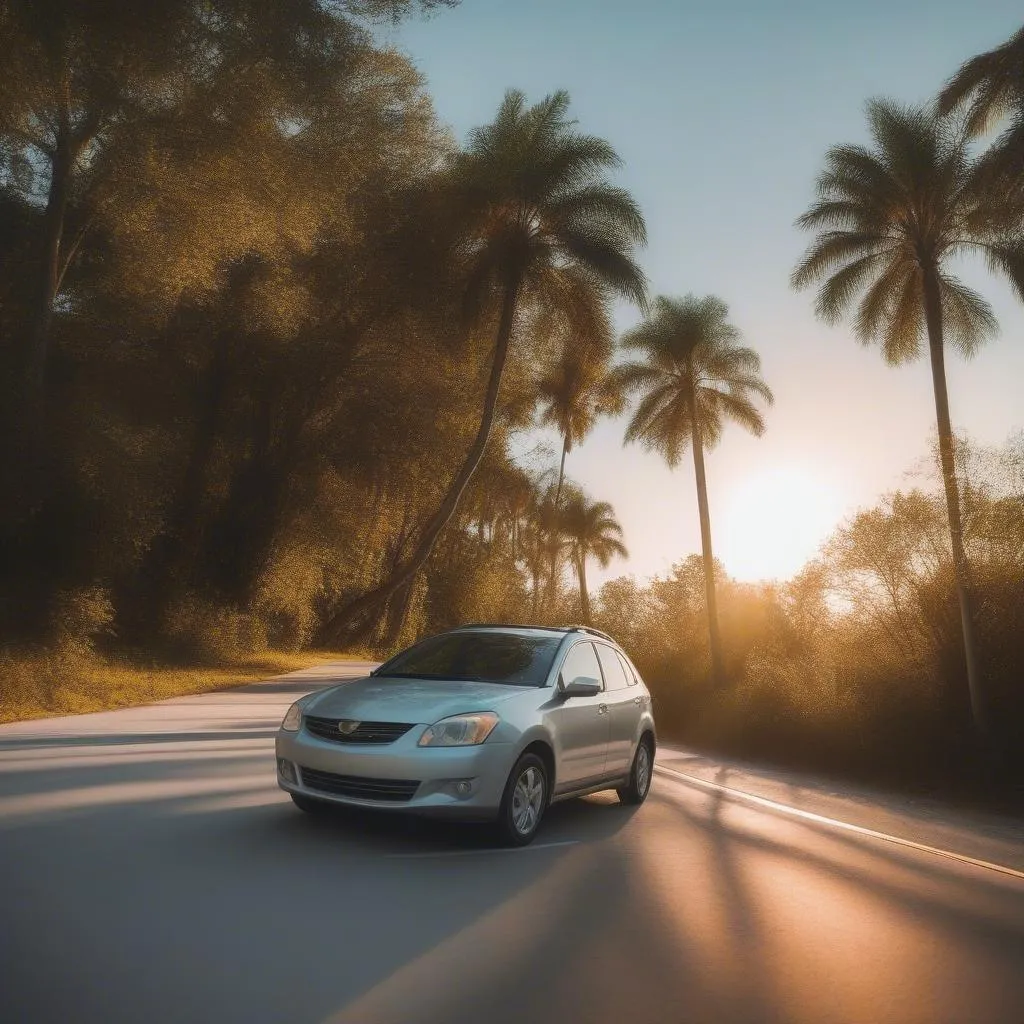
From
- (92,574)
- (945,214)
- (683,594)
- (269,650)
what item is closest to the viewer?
(92,574)

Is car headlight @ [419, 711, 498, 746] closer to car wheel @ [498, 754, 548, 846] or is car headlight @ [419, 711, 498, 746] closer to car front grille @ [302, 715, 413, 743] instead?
car front grille @ [302, 715, 413, 743]

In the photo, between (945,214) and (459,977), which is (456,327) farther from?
(459,977)

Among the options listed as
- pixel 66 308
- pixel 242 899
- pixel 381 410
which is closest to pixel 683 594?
pixel 381 410

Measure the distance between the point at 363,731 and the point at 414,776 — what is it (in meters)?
0.53

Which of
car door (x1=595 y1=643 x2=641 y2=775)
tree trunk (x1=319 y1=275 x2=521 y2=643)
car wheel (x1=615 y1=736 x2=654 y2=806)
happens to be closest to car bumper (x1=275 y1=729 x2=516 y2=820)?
car door (x1=595 y1=643 x2=641 y2=775)

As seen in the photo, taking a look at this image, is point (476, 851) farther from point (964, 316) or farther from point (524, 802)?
point (964, 316)

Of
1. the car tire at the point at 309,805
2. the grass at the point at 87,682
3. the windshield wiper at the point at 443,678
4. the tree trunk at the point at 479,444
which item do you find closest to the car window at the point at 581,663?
the windshield wiper at the point at 443,678

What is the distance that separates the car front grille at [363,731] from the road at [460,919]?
69 centimetres

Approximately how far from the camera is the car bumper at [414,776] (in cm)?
721

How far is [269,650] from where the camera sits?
35.9m

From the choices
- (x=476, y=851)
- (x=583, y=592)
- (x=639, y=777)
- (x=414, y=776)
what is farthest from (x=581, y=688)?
(x=583, y=592)

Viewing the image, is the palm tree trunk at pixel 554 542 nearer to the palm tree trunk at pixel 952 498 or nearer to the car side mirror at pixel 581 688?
the palm tree trunk at pixel 952 498

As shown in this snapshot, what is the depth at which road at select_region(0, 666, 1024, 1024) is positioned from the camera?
4375 millimetres

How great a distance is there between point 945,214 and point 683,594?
66.6ft
